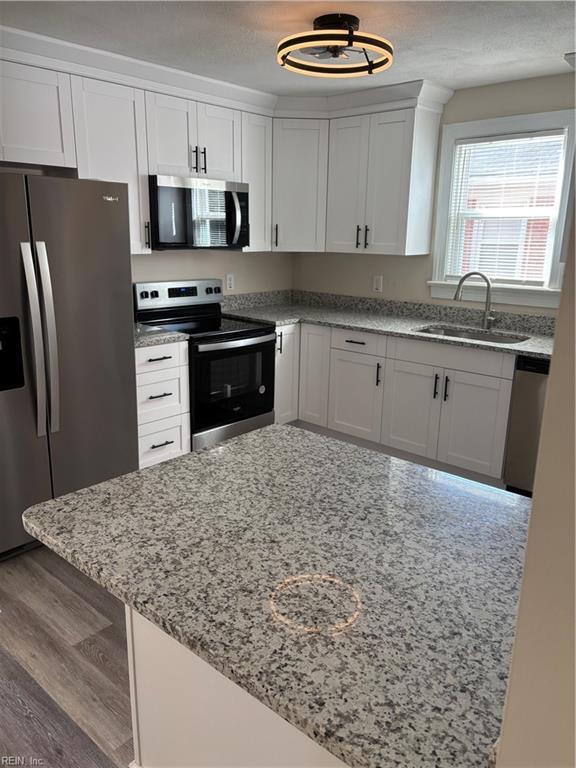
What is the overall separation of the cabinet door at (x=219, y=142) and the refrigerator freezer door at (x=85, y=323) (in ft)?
3.53

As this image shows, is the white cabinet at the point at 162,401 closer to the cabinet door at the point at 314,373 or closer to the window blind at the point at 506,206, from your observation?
the cabinet door at the point at 314,373

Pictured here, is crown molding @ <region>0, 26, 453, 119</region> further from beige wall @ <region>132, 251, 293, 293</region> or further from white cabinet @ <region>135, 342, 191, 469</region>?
white cabinet @ <region>135, 342, 191, 469</region>

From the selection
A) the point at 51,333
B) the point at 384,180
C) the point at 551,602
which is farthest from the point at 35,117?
the point at 551,602

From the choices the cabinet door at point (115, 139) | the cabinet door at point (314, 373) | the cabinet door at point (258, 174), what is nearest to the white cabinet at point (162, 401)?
the cabinet door at point (115, 139)

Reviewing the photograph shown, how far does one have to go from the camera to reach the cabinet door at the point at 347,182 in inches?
151

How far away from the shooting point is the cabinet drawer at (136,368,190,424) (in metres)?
3.16

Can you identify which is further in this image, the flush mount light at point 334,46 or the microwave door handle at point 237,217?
the microwave door handle at point 237,217

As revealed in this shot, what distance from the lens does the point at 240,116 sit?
373 centimetres

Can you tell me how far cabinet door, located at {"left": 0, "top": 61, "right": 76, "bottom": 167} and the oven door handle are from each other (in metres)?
1.20

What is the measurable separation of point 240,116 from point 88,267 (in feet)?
5.73

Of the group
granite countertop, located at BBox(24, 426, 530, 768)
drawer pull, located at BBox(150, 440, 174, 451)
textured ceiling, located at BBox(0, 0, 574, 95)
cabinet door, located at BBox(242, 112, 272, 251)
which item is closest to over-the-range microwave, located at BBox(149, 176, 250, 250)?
cabinet door, located at BBox(242, 112, 272, 251)

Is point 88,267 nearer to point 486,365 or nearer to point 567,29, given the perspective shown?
point 486,365

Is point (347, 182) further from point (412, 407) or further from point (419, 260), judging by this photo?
point (412, 407)

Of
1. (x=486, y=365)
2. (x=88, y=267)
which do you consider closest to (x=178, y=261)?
(x=88, y=267)
